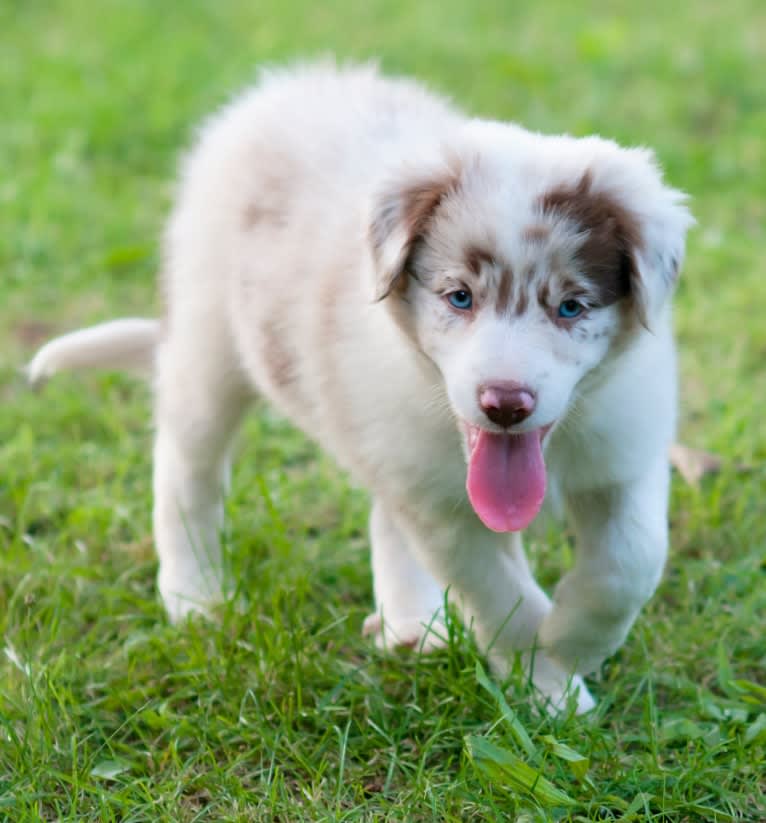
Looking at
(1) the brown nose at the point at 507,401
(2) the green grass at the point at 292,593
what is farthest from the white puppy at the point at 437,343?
(2) the green grass at the point at 292,593

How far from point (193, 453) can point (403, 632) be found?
35.4 inches

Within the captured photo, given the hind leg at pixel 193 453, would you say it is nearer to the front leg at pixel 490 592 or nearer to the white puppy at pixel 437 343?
the white puppy at pixel 437 343

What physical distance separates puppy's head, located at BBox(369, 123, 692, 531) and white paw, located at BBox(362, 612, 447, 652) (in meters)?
0.64

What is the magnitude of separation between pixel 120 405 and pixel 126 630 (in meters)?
1.44

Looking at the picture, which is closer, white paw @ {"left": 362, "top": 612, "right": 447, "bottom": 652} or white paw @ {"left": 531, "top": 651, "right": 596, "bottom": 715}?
white paw @ {"left": 531, "top": 651, "right": 596, "bottom": 715}

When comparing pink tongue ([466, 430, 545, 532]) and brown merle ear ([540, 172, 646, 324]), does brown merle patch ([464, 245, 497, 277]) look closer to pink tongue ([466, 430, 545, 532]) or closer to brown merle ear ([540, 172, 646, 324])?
brown merle ear ([540, 172, 646, 324])

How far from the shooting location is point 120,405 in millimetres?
4902

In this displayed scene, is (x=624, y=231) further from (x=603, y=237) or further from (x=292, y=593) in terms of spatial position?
(x=292, y=593)

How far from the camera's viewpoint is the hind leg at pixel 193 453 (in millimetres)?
3791

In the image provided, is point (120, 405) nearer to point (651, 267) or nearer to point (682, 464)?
point (682, 464)

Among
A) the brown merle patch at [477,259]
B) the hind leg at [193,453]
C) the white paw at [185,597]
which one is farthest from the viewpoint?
the hind leg at [193,453]

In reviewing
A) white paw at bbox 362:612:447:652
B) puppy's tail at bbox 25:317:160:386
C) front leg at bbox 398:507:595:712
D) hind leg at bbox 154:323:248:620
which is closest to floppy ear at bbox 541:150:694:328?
front leg at bbox 398:507:595:712

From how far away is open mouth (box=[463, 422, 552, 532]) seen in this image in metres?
2.79

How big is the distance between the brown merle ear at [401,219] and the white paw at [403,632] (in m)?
0.90
